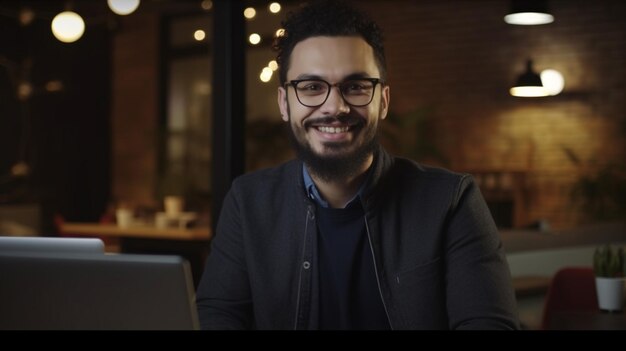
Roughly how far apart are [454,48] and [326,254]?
7.77 metres

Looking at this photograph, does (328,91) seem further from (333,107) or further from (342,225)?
(342,225)

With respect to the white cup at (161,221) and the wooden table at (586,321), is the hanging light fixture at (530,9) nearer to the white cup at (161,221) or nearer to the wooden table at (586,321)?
the wooden table at (586,321)

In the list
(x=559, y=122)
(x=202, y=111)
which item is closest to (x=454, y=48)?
(x=559, y=122)

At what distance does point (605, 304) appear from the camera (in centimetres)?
306

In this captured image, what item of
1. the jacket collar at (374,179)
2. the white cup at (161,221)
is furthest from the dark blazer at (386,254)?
the white cup at (161,221)

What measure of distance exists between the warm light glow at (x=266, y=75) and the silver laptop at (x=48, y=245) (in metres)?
8.19

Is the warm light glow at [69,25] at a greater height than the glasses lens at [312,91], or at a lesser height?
greater

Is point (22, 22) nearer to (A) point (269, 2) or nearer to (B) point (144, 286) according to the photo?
(A) point (269, 2)

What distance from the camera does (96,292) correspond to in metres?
1.19

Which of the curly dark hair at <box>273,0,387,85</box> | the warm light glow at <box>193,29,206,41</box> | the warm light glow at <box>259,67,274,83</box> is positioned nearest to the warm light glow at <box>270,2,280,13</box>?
the warm light glow at <box>259,67,274,83</box>

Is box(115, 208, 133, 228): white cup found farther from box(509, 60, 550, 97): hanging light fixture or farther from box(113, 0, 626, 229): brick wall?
box(509, 60, 550, 97): hanging light fixture

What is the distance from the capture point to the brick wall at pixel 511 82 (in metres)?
8.70

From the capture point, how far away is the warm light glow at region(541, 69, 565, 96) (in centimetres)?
873

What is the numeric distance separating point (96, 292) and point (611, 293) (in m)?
2.27
